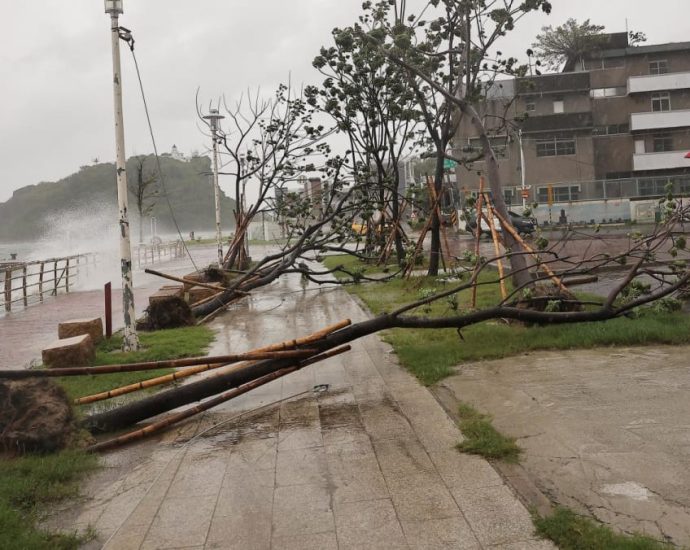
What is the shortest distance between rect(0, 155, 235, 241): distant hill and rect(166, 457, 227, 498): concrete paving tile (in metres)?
94.0

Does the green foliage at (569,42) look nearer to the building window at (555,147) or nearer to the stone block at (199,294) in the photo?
the building window at (555,147)

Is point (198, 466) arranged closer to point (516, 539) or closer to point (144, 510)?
point (144, 510)

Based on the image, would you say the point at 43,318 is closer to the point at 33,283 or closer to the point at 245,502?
the point at 33,283

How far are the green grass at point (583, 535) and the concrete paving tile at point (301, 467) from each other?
4.85 feet

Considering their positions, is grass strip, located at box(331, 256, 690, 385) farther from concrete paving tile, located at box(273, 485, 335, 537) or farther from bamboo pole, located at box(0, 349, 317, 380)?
concrete paving tile, located at box(273, 485, 335, 537)

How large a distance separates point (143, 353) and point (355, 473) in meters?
5.01

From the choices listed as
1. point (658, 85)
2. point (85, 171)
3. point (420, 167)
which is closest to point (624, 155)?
point (658, 85)

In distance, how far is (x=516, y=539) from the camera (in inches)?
137

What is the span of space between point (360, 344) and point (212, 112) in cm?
1460

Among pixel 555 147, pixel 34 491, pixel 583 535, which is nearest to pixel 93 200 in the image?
pixel 555 147

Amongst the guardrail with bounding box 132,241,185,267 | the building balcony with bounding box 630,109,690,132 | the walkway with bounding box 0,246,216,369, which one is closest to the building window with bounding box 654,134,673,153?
the building balcony with bounding box 630,109,690,132

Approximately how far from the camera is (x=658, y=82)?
44.4 meters

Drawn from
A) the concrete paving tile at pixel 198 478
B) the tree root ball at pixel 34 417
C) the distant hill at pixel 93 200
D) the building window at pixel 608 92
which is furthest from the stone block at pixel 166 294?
the distant hill at pixel 93 200

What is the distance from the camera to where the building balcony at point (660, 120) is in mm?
44250
